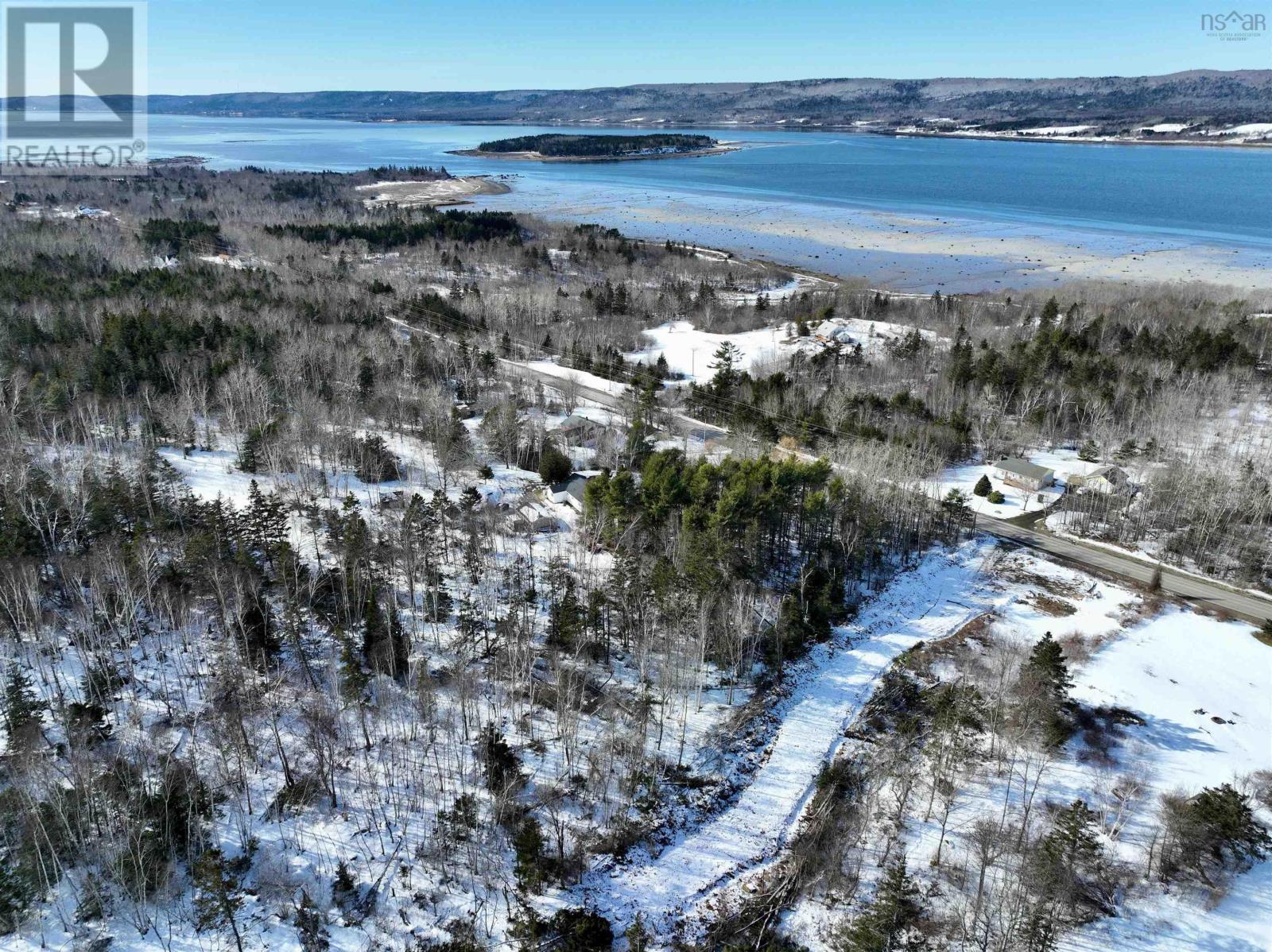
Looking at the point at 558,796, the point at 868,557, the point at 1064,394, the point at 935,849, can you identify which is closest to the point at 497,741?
the point at 558,796

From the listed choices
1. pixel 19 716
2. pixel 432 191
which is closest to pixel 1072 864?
pixel 19 716

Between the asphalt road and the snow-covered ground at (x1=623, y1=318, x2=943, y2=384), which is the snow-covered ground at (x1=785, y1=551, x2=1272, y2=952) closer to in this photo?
the asphalt road

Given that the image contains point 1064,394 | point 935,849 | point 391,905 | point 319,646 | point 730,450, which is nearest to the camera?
point 391,905

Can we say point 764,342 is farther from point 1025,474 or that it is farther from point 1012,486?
point 1025,474

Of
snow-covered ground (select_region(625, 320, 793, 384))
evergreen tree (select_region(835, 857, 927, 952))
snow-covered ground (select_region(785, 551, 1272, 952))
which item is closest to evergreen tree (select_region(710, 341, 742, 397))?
snow-covered ground (select_region(625, 320, 793, 384))

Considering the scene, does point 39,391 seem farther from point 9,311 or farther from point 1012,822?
point 1012,822

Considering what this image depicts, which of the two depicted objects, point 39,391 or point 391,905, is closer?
point 391,905
